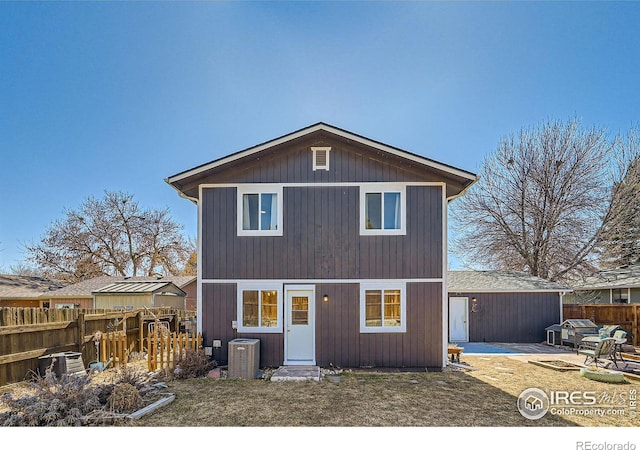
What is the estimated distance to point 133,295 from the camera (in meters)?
16.8

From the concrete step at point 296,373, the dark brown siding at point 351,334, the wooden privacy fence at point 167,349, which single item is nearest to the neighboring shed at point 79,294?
the wooden privacy fence at point 167,349

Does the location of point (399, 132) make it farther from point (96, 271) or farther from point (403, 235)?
point (96, 271)

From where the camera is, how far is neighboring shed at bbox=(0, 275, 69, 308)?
18.7 m

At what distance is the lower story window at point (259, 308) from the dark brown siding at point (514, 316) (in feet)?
28.3

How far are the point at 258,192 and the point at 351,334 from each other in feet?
13.6

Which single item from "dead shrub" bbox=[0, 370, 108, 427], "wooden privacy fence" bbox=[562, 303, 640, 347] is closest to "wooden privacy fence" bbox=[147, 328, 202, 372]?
"dead shrub" bbox=[0, 370, 108, 427]

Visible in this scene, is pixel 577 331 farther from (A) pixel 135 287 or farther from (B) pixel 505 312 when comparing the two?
(A) pixel 135 287

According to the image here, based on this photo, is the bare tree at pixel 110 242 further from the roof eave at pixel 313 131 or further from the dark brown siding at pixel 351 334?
the dark brown siding at pixel 351 334

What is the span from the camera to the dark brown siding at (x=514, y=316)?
13.3 meters

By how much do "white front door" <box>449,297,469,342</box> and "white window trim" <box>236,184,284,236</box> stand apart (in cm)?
844

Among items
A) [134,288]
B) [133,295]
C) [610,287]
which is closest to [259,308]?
[133,295]

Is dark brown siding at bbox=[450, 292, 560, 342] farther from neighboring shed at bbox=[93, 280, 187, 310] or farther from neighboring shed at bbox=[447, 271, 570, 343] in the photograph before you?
neighboring shed at bbox=[93, 280, 187, 310]

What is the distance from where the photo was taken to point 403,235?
855cm

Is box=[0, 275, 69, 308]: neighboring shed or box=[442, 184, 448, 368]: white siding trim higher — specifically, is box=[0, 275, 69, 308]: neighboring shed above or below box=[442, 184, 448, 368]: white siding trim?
below
